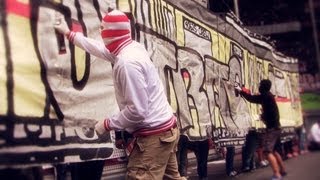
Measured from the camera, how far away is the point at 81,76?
4.12 meters

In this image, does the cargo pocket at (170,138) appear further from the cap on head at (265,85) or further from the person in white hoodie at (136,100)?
the cap on head at (265,85)

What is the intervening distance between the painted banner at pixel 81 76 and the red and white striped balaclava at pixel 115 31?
1.17ft

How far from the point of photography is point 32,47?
3.46 metres

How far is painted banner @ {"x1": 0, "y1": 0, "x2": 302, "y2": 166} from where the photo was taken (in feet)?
10.6

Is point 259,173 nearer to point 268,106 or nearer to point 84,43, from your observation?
point 268,106

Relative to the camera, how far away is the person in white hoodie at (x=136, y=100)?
3600mm

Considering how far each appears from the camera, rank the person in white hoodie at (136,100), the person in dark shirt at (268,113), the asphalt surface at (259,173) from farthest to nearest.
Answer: the asphalt surface at (259,173) < the person in dark shirt at (268,113) < the person in white hoodie at (136,100)

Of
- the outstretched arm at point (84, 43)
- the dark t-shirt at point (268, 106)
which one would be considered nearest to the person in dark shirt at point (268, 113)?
the dark t-shirt at point (268, 106)

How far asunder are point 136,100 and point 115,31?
1.79 feet

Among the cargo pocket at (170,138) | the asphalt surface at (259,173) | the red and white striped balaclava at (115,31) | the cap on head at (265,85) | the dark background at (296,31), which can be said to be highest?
the dark background at (296,31)

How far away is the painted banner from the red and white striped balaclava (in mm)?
355

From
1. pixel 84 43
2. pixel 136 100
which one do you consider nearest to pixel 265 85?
pixel 84 43

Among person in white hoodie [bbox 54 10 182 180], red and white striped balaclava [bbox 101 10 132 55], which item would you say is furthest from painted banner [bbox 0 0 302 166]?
red and white striped balaclava [bbox 101 10 132 55]

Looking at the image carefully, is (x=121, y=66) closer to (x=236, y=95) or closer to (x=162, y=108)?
(x=162, y=108)
